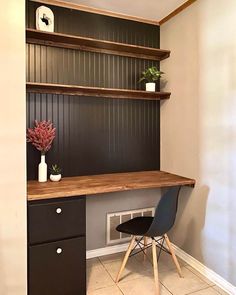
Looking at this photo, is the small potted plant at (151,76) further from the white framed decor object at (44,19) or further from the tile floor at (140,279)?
the tile floor at (140,279)

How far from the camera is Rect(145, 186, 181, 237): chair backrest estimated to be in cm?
186

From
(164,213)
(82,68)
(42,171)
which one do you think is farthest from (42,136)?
(164,213)

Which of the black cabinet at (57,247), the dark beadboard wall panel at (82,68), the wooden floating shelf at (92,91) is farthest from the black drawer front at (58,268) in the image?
the dark beadboard wall panel at (82,68)

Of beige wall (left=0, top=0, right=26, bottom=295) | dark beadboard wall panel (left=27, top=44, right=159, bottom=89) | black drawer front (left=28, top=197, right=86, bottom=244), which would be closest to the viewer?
beige wall (left=0, top=0, right=26, bottom=295)

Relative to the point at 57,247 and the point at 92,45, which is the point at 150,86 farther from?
the point at 57,247

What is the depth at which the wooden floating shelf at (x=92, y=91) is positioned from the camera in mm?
2100

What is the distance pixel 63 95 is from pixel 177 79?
3.72ft

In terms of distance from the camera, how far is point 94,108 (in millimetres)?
2432

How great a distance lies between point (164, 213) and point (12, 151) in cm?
119

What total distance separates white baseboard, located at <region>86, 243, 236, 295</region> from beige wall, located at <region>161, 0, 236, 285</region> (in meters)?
0.05

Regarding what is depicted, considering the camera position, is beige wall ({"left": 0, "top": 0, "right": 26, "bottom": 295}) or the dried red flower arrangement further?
the dried red flower arrangement

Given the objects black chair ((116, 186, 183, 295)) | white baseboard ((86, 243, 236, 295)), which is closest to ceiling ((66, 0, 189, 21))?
black chair ((116, 186, 183, 295))

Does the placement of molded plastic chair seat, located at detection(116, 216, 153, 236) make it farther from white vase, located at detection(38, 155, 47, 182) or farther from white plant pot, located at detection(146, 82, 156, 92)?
white plant pot, located at detection(146, 82, 156, 92)

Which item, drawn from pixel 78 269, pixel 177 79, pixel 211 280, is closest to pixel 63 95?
pixel 177 79
